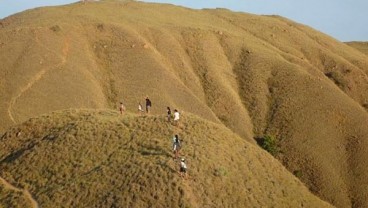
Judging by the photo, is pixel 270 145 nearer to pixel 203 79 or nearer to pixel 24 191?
pixel 203 79

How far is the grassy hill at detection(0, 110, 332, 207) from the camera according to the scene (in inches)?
1405

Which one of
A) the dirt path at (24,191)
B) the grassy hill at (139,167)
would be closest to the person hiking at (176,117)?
the grassy hill at (139,167)

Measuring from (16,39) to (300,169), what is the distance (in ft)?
173

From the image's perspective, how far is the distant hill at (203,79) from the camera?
2955 inches

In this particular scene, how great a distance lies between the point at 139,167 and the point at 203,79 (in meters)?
59.1

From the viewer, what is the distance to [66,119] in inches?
1890

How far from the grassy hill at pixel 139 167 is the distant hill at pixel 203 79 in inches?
930

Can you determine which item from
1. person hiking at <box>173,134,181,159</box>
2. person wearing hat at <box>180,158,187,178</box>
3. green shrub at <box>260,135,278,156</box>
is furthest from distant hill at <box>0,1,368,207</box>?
person wearing hat at <box>180,158,187,178</box>

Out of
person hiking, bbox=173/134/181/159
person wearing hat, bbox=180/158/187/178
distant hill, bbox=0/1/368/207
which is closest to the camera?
person wearing hat, bbox=180/158/187/178

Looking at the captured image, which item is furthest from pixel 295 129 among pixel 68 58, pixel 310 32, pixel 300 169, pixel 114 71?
pixel 310 32

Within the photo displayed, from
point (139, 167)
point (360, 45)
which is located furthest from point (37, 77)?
point (360, 45)

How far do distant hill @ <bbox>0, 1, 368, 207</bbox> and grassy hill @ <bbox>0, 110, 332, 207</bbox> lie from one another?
77.5 feet

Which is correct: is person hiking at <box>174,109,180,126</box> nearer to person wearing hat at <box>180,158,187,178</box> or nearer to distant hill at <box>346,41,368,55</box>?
person wearing hat at <box>180,158,187,178</box>

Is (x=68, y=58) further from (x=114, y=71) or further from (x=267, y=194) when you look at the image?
(x=267, y=194)
